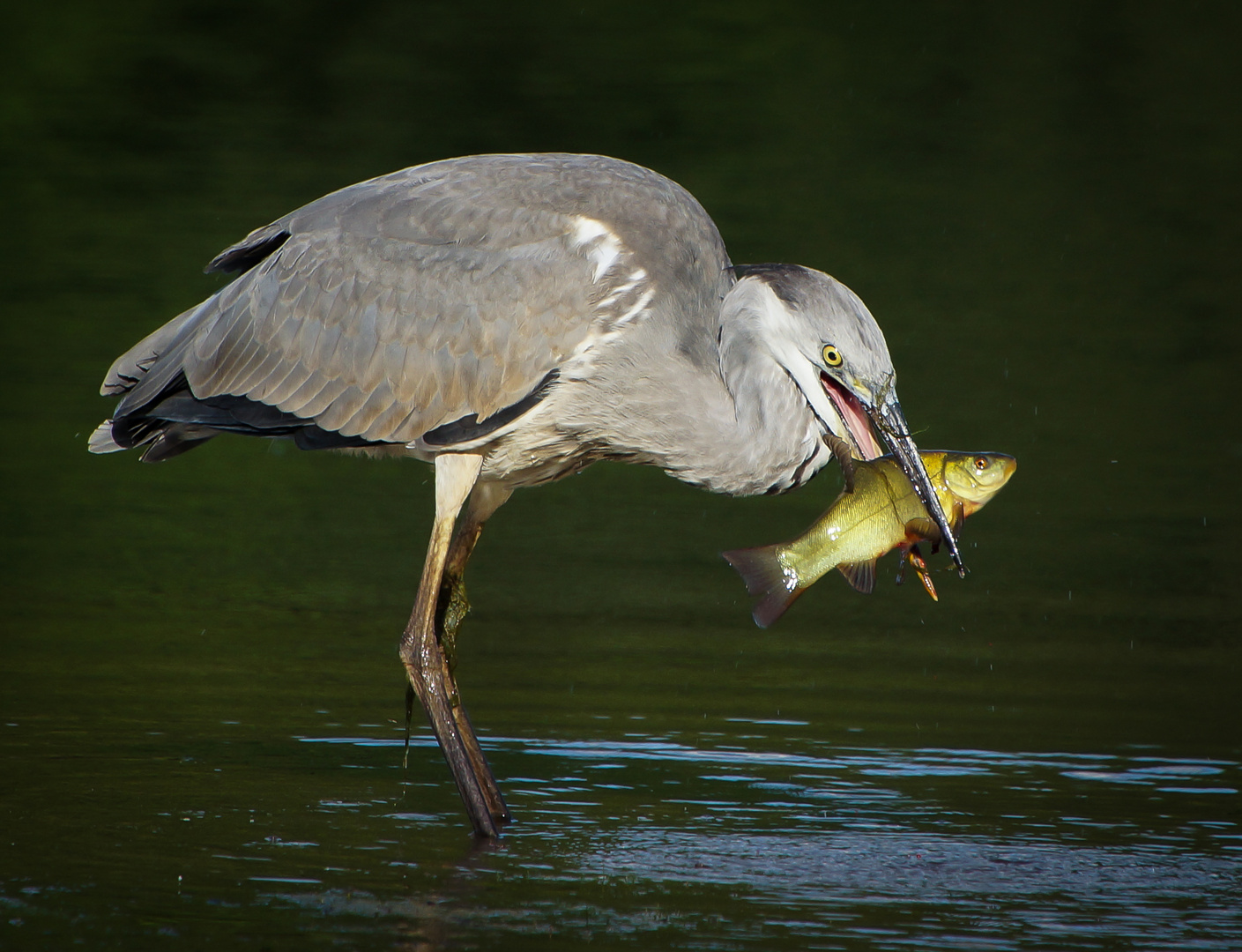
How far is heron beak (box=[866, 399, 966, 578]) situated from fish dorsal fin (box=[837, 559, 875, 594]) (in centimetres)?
31

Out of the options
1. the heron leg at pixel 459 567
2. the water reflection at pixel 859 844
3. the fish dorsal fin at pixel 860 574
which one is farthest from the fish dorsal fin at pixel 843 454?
the heron leg at pixel 459 567

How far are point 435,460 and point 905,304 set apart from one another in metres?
9.14

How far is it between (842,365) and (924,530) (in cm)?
56

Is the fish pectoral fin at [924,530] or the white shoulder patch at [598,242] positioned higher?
the white shoulder patch at [598,242]

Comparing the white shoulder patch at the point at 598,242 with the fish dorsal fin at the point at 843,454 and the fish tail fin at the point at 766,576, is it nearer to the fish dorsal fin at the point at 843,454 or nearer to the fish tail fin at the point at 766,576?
the fish dorsal fin at the point at 843,454

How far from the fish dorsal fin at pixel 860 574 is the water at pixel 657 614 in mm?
765

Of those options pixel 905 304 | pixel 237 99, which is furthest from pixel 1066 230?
pixel 237 99

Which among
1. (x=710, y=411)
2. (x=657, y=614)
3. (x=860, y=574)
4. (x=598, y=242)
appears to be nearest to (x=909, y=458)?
(x=860, y=574)

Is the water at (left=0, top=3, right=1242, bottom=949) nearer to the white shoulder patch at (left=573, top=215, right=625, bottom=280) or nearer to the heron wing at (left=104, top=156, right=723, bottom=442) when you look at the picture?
the heron wing at (left=104, top=156, right=723, bottom=442)

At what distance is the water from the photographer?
553cm

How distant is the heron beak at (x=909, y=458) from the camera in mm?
5910

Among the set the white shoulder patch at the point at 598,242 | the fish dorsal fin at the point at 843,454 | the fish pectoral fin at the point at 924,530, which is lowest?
the fish pectoral fin at the point at 924,530

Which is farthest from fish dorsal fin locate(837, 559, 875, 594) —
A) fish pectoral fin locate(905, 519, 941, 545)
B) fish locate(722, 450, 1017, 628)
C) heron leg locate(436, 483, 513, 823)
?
heron leg locate(436, 483, 513, 823)

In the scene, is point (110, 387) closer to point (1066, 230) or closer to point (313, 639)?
point (313, 639)
